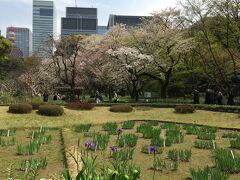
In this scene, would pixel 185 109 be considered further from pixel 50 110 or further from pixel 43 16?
pixel 43 16

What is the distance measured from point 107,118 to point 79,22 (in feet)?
419

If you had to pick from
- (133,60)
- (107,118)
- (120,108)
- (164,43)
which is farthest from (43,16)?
(107,118)

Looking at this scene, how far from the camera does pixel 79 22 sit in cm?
14438

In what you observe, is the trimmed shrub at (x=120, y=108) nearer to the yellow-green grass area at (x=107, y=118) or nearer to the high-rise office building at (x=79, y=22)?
the yellow-green grass area at (x=107, y=118)

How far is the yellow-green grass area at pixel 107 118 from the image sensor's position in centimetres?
1841

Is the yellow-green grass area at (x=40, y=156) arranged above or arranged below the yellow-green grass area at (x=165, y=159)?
below

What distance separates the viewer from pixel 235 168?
741 cm

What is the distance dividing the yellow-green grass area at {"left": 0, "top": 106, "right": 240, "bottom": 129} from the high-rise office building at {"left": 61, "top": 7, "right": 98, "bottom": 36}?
94.8m

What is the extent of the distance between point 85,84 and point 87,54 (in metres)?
7.32

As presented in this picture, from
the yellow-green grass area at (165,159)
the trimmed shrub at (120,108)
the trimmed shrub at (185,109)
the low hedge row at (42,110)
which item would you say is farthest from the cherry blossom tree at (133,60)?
the yellow-green grass area at (165,159)

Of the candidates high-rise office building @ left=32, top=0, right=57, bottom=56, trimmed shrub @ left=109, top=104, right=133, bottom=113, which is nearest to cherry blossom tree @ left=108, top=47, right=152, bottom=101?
trimmed shrub @ left=109, top=104, right=133, bottom=113

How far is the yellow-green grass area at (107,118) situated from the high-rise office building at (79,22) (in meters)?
94.8

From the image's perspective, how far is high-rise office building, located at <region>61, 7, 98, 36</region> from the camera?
132m

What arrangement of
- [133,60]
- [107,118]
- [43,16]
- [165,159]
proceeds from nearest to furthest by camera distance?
A: 1. [165,159]
2. [107,118]
3. [133,60]
4. [43,16]
